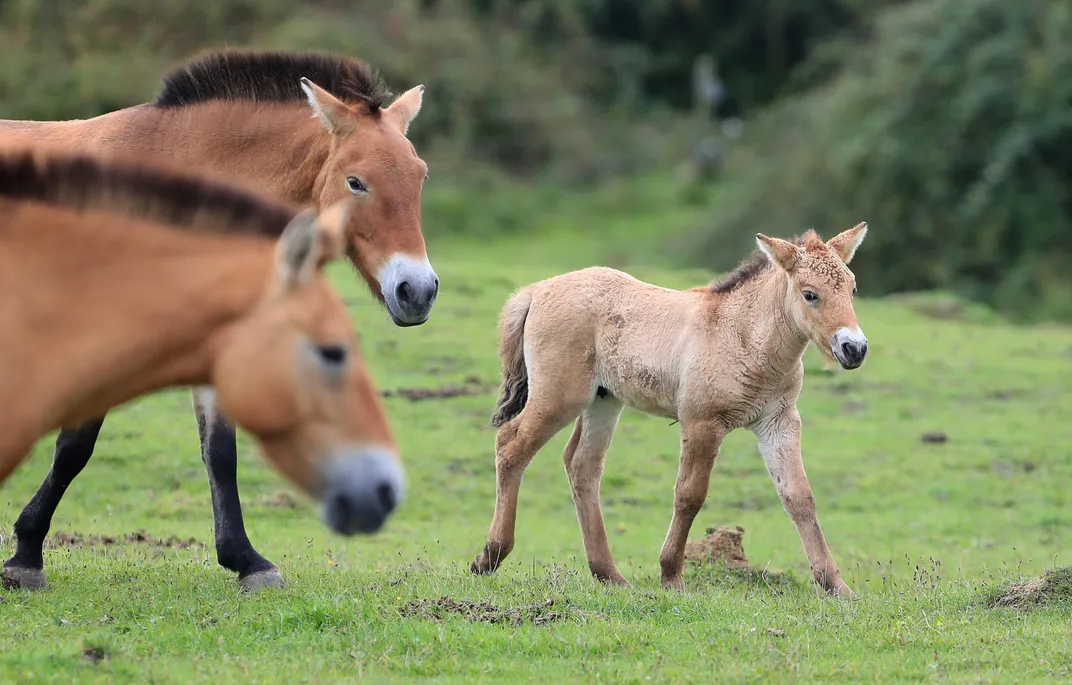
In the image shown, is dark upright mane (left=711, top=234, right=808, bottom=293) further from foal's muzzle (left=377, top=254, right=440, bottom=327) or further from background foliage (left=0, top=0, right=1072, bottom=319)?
background foliage (left=0, top=0, right=1072, bottom=319)

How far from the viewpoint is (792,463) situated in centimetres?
766

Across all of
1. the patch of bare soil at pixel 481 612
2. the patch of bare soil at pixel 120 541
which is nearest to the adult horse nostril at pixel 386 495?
the patch of bare soil at pixel 481 612

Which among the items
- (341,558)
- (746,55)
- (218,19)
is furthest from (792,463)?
(746,55)

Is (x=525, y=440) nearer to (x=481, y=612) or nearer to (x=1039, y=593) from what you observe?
(x=481, y=612)

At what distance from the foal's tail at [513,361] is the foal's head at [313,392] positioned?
438 centimetres

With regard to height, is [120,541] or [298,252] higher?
[298,252]

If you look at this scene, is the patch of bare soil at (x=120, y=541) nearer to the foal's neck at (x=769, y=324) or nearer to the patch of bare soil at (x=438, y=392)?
the foal's neck at (x=769, y=324)

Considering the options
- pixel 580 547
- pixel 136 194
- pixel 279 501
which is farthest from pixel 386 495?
pixel 279 501

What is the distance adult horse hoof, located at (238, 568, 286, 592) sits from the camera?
668 centimetres

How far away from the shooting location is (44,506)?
6.97 m

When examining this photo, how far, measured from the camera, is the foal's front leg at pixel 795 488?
294 inches

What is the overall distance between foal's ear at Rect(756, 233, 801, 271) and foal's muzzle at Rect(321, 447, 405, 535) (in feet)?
13.8

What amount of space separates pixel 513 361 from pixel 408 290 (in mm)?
2314

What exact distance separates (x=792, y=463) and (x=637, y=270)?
35.3 feet
